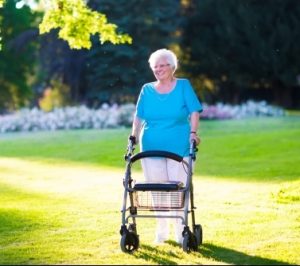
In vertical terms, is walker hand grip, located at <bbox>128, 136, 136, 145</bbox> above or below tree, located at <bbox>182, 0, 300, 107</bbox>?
below

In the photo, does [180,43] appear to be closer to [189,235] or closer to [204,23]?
[204,23]

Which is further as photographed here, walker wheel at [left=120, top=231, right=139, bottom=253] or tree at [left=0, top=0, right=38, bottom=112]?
tree at [left=0, top=0, right=38, bottom=112]

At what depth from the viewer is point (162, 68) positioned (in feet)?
23.3

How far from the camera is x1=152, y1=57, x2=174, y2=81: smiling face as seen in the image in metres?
7.10

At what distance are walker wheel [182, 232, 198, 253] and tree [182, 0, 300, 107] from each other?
28.8 meters

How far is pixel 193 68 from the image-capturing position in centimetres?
3841

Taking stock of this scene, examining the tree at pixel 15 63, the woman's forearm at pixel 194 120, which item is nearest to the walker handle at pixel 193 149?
the woman's forearm at pixel 194 120

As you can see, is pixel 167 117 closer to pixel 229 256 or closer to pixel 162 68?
pixel 162 68

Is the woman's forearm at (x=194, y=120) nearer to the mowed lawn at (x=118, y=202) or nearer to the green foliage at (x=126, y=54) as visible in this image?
the mowed lawn at (x=118, y=202)

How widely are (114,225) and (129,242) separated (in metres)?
1.60

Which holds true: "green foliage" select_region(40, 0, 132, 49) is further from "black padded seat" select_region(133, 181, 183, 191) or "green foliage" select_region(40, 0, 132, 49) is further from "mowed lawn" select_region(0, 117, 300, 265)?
"black padded seat" select_region(133, 181, 183, 191)

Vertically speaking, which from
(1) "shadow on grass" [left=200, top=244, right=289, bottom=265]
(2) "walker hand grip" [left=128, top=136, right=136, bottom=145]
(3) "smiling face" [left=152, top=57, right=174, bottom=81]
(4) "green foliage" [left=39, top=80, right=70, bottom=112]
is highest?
(4) "green foliage" [left=39, top=80, right=70, bottom=112]

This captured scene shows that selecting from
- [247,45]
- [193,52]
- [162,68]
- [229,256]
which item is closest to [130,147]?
[162,68]

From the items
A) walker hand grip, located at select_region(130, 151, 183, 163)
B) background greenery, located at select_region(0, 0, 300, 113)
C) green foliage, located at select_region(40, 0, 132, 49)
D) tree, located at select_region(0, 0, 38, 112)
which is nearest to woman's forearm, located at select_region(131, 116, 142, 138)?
walker hand grip, located at select_region(130, 151, 183, 163)
